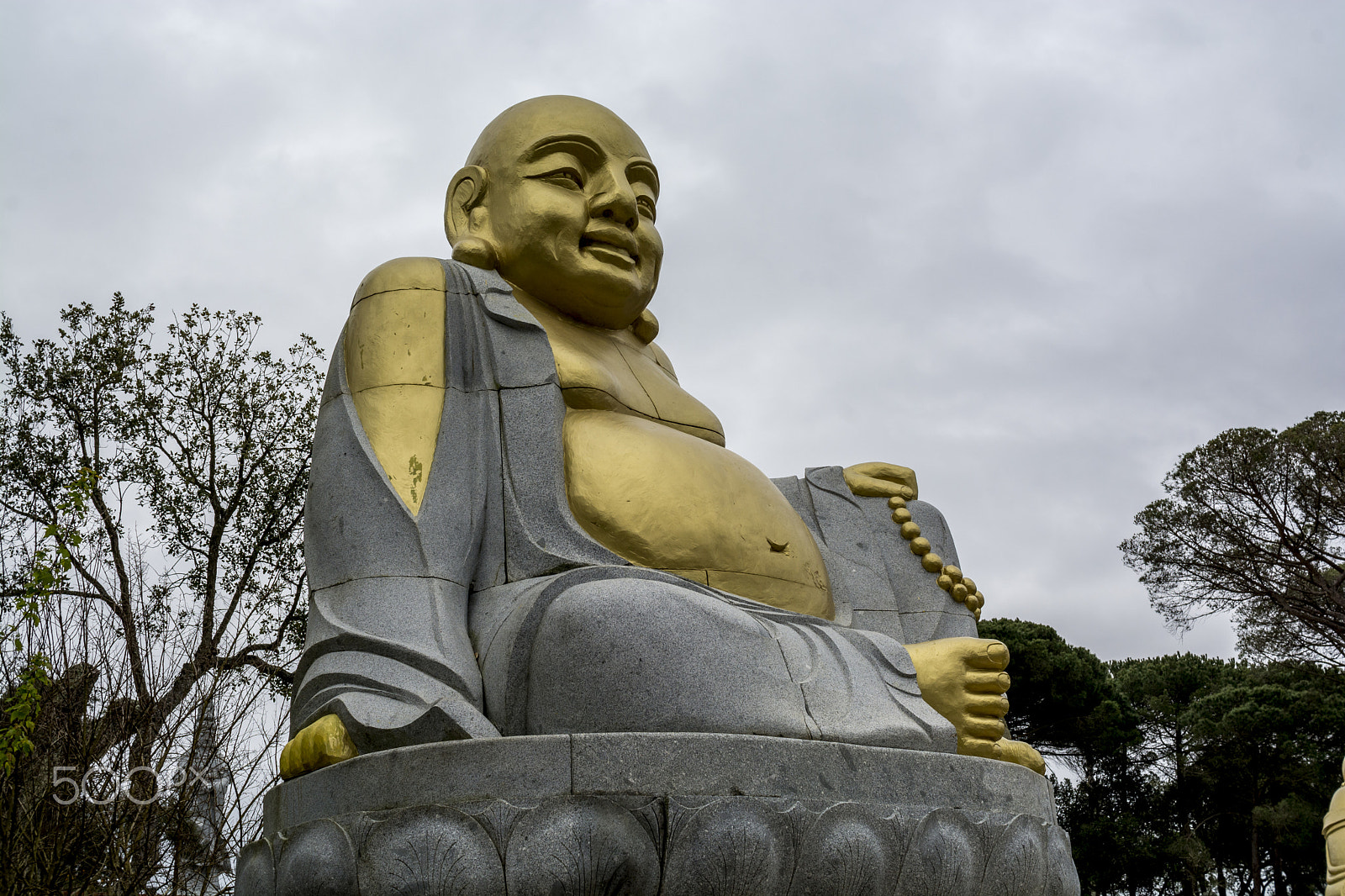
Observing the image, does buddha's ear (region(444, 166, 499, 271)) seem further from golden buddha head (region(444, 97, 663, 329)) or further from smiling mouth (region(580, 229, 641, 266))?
smiling mouth (region(580, 229, 641, 266))

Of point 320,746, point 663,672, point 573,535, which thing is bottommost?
point 320,746

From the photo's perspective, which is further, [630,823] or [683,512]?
[683,512]

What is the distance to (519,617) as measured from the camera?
3791mm

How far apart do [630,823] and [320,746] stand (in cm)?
97

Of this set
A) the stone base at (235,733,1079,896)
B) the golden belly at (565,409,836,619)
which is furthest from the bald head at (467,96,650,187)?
the stone base at (235,733,1079,896)

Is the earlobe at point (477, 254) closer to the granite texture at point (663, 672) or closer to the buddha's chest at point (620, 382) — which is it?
the buddha's chest at point (620, 382)

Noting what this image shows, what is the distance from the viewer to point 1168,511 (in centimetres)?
1877

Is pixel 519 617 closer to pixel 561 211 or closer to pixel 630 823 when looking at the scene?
pixel 630 823

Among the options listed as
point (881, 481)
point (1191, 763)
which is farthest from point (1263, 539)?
point (881, 481)

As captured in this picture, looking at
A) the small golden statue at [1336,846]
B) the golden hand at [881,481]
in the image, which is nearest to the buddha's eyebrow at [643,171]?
the golden hand at [881,481]

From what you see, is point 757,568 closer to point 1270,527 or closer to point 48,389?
point 48,389

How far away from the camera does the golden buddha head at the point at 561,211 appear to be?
5.07m

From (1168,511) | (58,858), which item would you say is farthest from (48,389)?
(1168,511)

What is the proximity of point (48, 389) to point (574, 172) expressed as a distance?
352 inches
